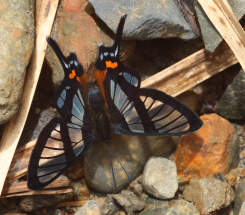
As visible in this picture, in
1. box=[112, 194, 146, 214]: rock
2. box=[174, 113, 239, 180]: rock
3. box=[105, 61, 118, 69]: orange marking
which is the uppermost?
box=[105, 61, 118, 69]: orange marking

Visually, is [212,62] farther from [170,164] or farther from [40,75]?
[40,75]

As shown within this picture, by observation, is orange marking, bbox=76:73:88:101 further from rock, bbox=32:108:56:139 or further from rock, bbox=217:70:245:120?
rock, bbox=217:70:245:120

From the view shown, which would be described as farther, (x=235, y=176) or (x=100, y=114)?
(x=235, y=176)

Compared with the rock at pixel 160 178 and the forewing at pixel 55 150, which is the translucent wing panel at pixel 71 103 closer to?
the forewing at pixel 55 150

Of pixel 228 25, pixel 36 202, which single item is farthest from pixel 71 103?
pixel 228 25

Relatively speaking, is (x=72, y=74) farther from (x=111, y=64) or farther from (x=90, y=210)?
(x=90, y=210)

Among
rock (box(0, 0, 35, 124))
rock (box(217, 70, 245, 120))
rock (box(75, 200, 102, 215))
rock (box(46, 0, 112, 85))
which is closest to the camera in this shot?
rock (box(0, 0, 35, 124))

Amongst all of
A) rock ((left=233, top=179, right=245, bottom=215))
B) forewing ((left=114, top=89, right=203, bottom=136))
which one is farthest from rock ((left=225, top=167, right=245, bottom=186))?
forewing ((left=114, top=89, right=203, bottom=136))
